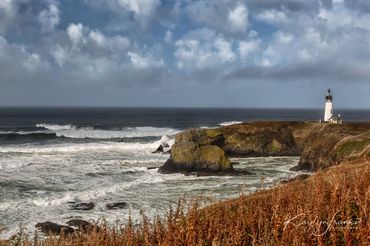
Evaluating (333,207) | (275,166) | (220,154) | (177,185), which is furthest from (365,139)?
(333,207)

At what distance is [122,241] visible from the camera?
21.2 feet

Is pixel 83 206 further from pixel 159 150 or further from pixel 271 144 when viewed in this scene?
pixel 159 150

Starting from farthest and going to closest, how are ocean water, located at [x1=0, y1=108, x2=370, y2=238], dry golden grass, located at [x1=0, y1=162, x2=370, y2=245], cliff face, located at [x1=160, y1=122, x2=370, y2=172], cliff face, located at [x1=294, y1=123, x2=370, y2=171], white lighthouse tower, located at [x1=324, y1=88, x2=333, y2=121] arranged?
white lighthouse tower, located at [x1=324, y1=88, x2=333, y2=121] < cliff face, located at [x1=160, y1=122, x2=370, y2=172] < cliff face, located at [x1=294, y1=123, x2=370, y2=171] < ocean water, located at [x1=0, y1=108, x2=370, y2=238] < dry golden grass, located at [x1=0, y1=162, x2=370, y2=245]

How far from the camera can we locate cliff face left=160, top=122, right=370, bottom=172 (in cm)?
3234

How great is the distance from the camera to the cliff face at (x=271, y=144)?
106 ft

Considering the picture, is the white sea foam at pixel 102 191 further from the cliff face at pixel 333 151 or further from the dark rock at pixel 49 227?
the cliff face at pixel 333 151

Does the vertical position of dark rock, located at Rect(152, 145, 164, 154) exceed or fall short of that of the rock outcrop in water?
it falls short

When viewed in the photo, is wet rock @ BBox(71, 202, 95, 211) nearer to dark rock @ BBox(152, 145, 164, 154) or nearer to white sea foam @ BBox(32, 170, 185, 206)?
white sea foam @ BBox(32, 170, 185, 206)

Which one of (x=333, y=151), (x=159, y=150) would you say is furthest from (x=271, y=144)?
(x=159, y=150)

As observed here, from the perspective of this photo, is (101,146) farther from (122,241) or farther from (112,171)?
(122,241)

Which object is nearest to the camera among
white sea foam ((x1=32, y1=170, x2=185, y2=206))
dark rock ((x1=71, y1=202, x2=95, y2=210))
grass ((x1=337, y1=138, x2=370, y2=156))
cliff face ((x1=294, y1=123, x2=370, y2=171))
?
dark rock ((x1=71, y1=202, x2=95, y2=210))

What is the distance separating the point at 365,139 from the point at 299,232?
2963 cm

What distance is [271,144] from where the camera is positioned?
150 ft

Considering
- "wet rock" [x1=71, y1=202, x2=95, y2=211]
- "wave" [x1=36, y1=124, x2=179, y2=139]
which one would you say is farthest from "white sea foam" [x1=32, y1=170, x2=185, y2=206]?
"wave" [x1=36, y1=124, x2=179, y2=139]
